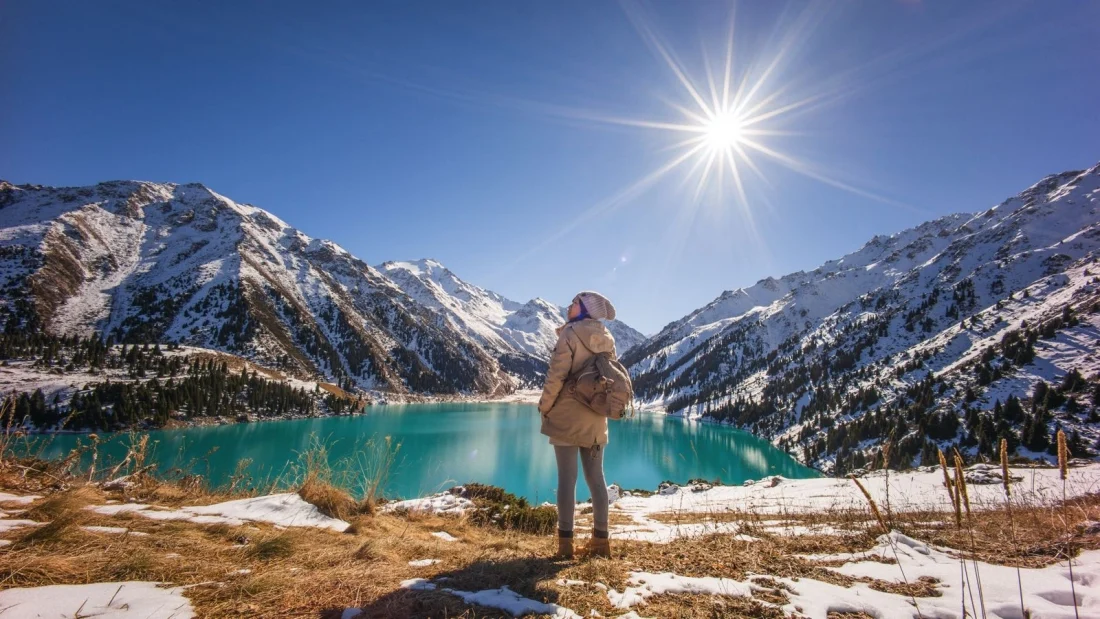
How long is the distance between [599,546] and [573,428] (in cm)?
115

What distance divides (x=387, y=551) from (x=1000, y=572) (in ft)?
15.1

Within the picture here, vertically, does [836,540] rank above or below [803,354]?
below

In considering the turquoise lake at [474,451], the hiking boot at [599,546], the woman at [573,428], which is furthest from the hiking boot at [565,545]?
the turquoise lake at [474,451]

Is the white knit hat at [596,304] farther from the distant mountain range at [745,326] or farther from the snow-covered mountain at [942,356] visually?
the distant mountain range at [745,326]

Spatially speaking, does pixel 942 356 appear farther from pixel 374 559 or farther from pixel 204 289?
pixel 204 289

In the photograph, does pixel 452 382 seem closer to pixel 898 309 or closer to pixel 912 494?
pixel 898 309

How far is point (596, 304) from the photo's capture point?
15.9 ft

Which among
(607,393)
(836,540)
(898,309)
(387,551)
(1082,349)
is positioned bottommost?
(387,551)

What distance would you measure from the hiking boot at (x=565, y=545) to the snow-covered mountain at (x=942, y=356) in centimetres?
301

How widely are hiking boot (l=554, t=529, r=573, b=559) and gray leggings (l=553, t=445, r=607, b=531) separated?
0.15 ft

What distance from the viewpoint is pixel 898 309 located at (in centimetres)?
12588

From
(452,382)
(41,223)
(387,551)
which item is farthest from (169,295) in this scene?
(387,551)

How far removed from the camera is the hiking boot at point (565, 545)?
4.11 m

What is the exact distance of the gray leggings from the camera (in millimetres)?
4262
